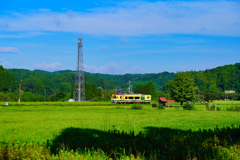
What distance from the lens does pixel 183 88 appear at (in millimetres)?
58844

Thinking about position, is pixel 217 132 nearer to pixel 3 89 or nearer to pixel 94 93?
pixel 94 93

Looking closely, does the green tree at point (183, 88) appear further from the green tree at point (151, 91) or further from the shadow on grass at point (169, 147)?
the green tree at point (151, 91)

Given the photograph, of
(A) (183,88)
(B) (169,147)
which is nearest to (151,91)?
(A) (183,88)

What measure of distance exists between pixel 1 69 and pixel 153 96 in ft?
306

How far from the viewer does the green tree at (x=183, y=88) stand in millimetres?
59062

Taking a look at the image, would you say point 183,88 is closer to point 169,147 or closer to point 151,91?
point 169,147

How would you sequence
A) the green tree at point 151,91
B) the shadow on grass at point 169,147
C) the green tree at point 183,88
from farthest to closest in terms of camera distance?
the green tree at point 151,91, the green tree at point 183,88, the shadow on grass at point 169,147

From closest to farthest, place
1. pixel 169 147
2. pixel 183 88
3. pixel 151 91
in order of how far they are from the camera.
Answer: pixel 169 147, pixel 183 88, pixel 151 91

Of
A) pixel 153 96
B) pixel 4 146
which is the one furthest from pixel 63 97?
pixel 4 146

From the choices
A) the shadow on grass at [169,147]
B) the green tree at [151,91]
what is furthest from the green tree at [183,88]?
the green tree at [151,91]

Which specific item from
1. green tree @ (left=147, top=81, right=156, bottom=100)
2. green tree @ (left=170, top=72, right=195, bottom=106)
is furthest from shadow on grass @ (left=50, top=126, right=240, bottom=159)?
green tree @ (left=147, top=81, right=156, bottom=100)

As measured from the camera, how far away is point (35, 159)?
295 inches

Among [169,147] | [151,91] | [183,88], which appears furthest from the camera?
[151,91]

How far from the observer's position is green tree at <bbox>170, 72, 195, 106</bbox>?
59.1 metres
